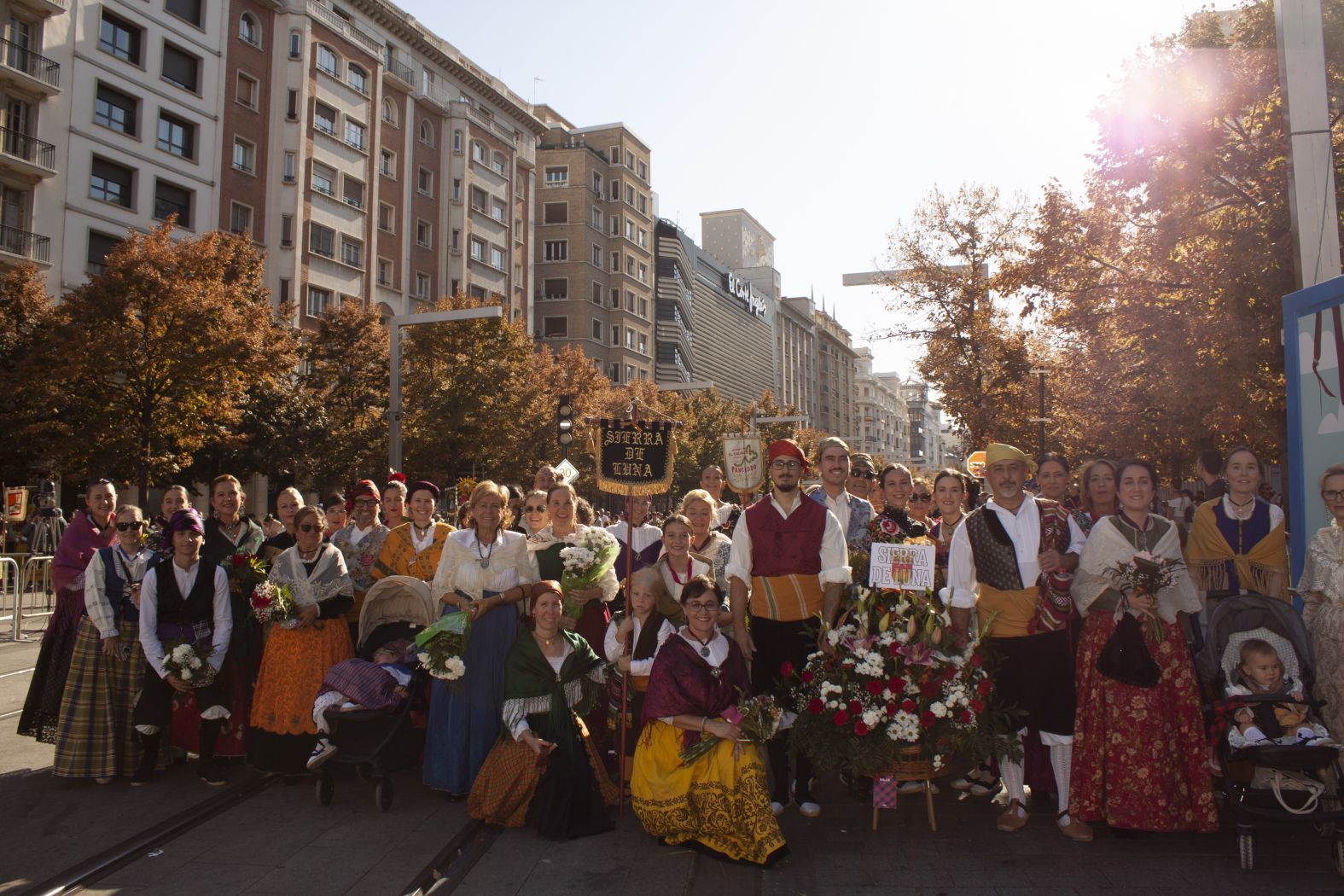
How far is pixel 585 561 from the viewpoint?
6777mm

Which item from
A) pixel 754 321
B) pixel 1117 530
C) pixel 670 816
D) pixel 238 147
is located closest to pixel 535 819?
pixel 670 816

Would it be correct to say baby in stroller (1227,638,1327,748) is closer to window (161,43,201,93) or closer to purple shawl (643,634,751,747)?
purple shawl (643,634,751,747)

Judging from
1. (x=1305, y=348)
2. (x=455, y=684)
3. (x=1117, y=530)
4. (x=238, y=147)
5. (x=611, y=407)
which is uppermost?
(x=238, y=147)

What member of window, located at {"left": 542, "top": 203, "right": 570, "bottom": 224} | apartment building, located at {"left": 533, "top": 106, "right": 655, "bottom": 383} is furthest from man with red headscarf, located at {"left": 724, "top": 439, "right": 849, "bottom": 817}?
window, located at {"left": 542, "top": 203, "right": 570, "bottom": 224}

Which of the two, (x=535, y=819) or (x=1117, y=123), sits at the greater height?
(x=1117, y=123)

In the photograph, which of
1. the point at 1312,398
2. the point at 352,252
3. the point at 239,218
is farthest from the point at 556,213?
the point at 1312,398

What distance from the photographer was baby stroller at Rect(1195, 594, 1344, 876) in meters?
5.06

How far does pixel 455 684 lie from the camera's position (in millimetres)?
6617

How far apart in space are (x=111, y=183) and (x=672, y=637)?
31.2 m

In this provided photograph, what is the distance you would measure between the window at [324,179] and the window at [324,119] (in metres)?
1.43

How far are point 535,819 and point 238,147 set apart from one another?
35.3 meters

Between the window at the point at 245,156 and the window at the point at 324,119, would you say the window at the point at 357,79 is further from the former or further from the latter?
the window at the point at 245,156

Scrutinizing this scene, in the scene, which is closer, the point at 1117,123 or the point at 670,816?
the point at 670,816

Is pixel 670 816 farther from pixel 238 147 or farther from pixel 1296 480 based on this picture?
pixel 238 147
